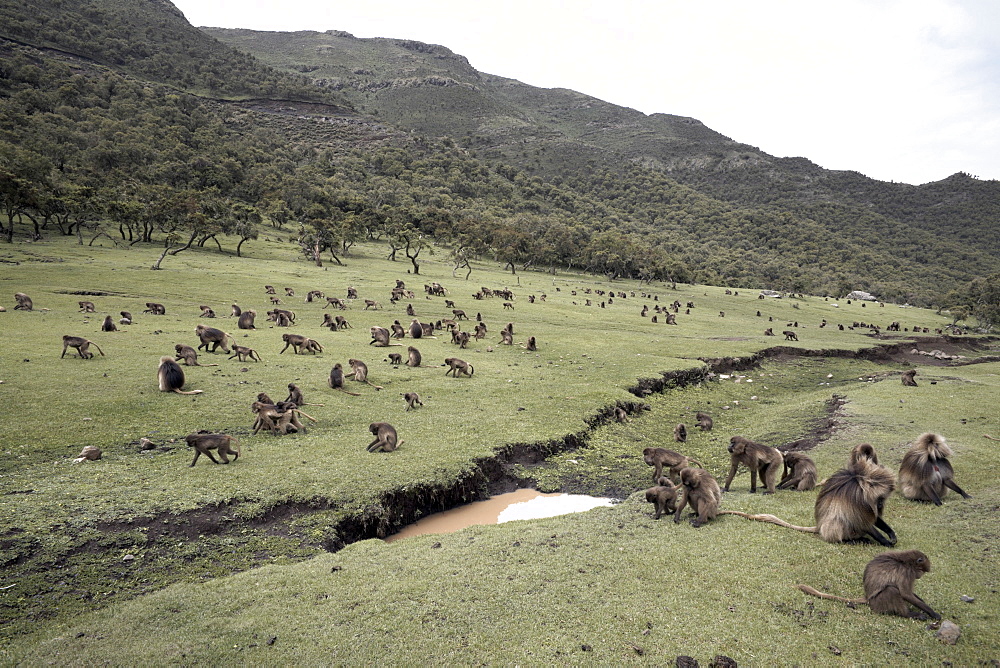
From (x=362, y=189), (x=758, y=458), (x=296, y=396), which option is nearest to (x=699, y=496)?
(x=758, y=458)

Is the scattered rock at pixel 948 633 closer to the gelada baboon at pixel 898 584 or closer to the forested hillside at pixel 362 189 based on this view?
the gelada baboon at pixel 898 584

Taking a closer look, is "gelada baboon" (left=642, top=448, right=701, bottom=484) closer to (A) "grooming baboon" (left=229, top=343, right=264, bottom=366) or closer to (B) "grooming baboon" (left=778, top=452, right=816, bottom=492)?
(B) "grooming baboon" (left=778, top=452, right=816, bottom=492)

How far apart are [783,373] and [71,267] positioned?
50.3 meters

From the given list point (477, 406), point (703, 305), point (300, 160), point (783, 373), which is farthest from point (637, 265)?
point (300, 160)

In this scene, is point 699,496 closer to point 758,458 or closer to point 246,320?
point 758,458

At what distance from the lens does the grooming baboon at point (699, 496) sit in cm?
854

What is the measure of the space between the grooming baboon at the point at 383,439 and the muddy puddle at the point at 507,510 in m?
2.19

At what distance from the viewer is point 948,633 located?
197 inches

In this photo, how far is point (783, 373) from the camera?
27016mm

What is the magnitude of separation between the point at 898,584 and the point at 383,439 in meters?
10.1

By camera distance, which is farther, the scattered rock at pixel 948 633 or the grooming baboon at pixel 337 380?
the grooming baboon at pixel 337 380

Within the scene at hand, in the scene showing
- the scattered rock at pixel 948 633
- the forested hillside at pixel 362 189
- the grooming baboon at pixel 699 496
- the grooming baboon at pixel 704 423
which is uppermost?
the forested hillside at pixel 362 189

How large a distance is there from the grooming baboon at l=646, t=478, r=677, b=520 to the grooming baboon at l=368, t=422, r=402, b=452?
6.47 m

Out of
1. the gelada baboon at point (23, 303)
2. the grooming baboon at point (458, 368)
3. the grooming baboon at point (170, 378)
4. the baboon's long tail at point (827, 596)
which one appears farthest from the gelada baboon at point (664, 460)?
the gelada baboon at point (23, 303)
